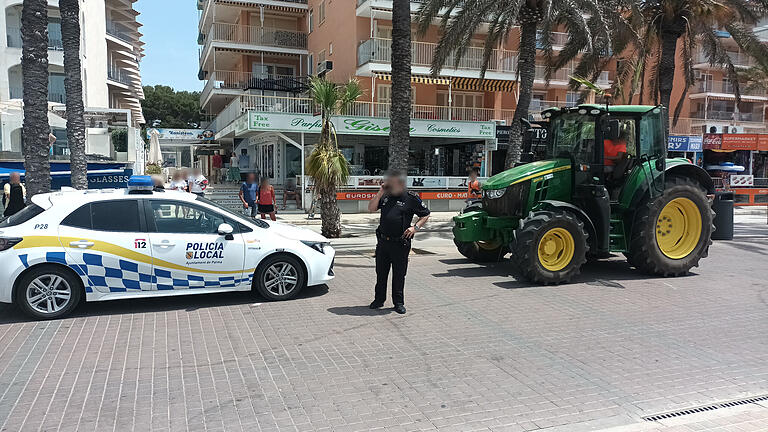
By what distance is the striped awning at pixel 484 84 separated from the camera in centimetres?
2686

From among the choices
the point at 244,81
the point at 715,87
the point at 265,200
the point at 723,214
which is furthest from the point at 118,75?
the point at 715,87

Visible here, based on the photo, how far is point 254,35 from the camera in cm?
3312

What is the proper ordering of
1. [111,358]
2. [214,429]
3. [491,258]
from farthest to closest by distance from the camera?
[491,258], [111,358], [214,429]

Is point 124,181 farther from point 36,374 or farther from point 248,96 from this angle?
point 36,374

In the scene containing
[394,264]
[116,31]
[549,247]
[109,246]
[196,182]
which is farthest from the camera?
[116,31]

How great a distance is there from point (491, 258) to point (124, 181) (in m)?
11.8

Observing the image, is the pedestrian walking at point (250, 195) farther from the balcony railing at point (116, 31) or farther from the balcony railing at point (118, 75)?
the balcony railing at point (116, 31)

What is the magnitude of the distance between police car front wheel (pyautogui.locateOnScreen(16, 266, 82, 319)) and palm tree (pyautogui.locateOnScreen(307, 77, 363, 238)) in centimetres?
769

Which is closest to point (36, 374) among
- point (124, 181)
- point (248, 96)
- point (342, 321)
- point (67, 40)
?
point (342, 321)

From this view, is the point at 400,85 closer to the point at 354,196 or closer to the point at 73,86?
the point at 73,86

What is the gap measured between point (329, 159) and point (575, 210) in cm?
676

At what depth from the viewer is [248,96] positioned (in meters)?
22.7

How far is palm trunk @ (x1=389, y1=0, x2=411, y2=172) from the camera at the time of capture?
483 inches

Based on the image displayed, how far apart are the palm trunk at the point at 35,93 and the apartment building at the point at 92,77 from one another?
7.95 m
